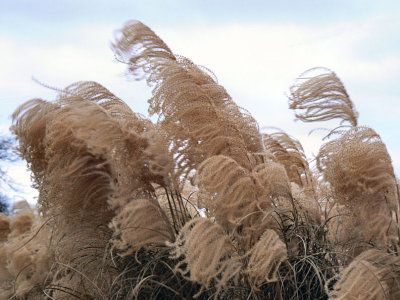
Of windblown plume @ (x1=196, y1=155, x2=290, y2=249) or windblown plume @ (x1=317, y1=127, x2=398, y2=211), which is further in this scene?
windblown plume @ (x1=317, y1=127, x2=398, y2=211)

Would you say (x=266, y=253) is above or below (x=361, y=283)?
above

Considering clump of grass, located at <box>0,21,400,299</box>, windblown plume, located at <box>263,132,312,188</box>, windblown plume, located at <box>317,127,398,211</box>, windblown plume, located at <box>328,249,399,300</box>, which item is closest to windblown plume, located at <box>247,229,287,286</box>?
clump of grass, located at <box>0,21,400,299</box>

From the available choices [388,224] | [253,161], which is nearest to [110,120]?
[253,161]

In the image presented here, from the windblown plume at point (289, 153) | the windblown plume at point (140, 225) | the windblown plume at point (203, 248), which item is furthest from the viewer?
the windblown plume at point (289, 153)

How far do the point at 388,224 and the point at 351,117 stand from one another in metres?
0.79

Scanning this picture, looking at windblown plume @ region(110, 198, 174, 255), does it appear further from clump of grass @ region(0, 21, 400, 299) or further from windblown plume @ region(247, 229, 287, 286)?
windblown plume @ region(247, 229, 287, 286)

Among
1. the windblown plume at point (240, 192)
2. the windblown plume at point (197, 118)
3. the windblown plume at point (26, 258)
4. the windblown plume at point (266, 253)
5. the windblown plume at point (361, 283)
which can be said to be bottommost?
the windblown plume at point (26, 258)

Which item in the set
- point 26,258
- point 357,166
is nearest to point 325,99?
point 357,166

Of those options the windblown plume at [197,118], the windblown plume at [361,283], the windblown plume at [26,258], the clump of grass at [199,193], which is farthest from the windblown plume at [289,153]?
the windblown plume at [26,258]

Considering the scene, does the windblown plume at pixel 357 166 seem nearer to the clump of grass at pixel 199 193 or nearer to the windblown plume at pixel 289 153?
the clump of grass at pixel 199 193

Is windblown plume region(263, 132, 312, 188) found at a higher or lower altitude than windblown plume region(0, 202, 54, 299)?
higher

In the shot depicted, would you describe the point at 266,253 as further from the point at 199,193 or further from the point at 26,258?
the point at 26,258

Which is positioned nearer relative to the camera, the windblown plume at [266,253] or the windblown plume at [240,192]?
the windblown plume at [266,253]

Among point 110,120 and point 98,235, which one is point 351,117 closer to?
point 110,120
